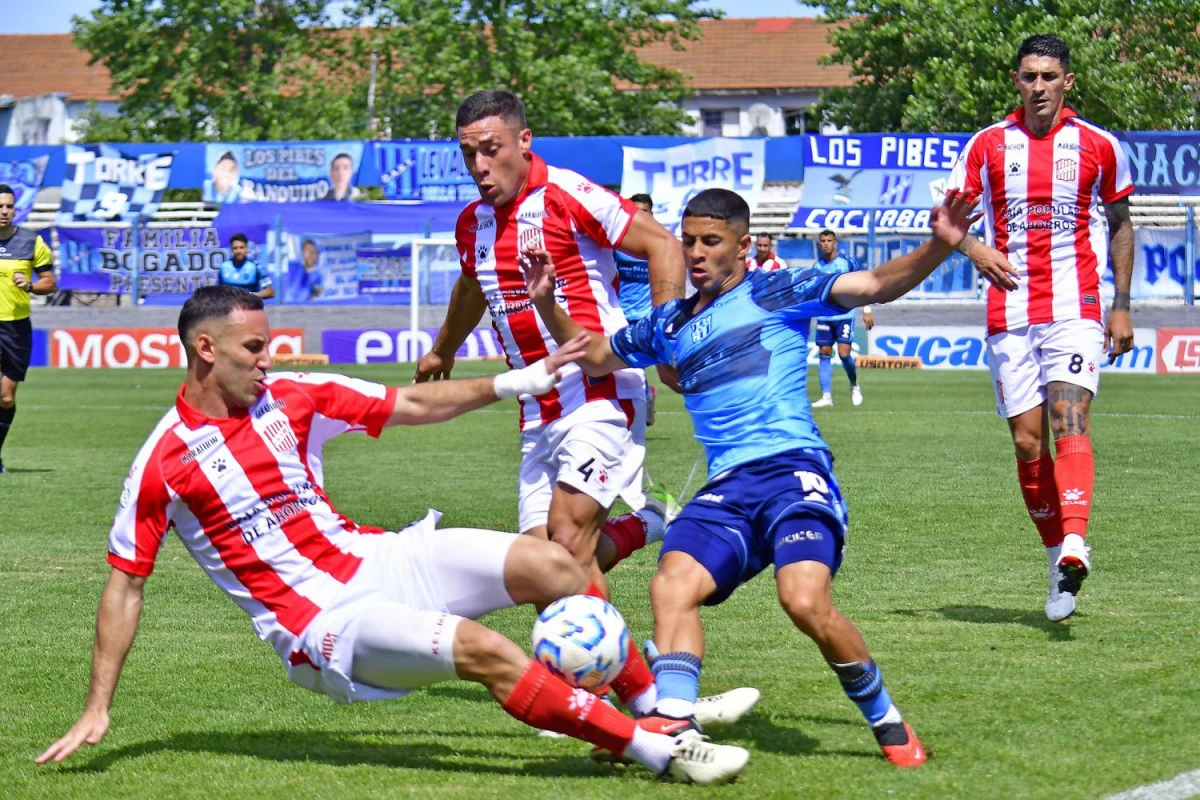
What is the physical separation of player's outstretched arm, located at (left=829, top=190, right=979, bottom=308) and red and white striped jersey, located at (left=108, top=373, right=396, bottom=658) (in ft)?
5.87

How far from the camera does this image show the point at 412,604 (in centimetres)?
512

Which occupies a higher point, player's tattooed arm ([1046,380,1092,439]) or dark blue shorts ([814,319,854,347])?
player's tattooed arm ([1046,380,1092,439])

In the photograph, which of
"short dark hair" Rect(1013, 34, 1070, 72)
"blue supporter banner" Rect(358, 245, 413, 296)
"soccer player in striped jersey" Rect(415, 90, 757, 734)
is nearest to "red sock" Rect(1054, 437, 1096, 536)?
"short dark hair" Rect(1013, 34, 1070, 72)

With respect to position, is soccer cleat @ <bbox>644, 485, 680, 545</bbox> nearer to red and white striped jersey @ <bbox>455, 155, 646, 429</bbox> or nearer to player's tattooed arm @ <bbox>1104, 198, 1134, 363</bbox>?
red and white striped jersey @ <bbox>455, 155, 646, 429</bbox>

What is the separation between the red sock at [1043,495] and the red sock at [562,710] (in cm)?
331

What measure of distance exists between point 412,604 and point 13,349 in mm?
10229

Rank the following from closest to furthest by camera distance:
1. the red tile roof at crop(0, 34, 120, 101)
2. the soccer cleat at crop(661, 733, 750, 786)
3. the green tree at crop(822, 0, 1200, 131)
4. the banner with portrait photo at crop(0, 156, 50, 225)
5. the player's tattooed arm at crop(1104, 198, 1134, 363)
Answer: the soccer cleat at crop(661, 733, 750, 786) < the player's tattooed arm at crop(1104, 198, 1134, 363) < the green tree at crop(822, 0, 1200, 131) < the banner with portrait photo at crop(0, 156, 50, 225) < the red tile roof at crop(0, 34, 120, 101)

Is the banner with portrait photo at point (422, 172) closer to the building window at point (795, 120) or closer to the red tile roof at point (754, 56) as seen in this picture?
the red tile roof at point (754, 56)

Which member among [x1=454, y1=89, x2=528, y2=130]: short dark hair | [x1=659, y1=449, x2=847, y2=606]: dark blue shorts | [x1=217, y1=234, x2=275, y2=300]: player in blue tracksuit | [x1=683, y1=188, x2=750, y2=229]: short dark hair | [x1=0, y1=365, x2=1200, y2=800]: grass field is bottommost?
[x1=0, y1=365, x2=1200, y2=800]: grass field

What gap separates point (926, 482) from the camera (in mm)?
12438

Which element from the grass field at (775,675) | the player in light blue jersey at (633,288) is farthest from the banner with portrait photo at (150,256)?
the player in light blue jersey at (633,288)

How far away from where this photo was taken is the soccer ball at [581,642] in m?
4.99

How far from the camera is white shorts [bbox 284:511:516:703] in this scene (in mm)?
4812

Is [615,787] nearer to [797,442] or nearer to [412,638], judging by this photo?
[412,638]
